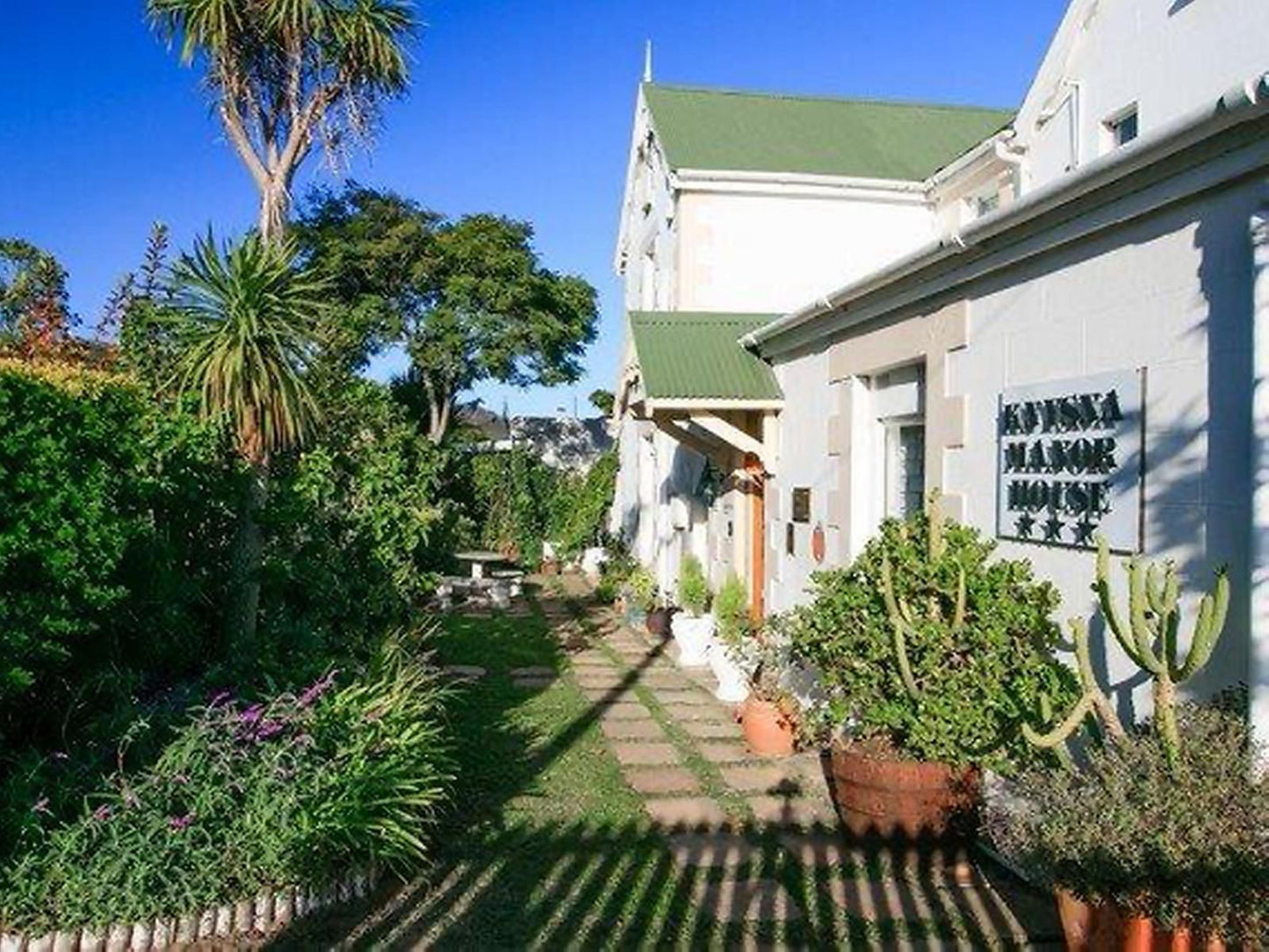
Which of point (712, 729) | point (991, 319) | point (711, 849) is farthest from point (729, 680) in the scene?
point (991, 319)

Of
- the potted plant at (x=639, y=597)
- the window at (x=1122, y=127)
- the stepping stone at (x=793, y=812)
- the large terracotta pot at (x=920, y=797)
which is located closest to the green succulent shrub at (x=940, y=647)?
the large terracotta pot at (x=920, y=797)

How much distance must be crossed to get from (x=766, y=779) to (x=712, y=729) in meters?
1.40

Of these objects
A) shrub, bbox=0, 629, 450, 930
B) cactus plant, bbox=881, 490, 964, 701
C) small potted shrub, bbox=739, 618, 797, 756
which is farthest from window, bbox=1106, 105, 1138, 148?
shrub, bbox=0, 629, 450, 930

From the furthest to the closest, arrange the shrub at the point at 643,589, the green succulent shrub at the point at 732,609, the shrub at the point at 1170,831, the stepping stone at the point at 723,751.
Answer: the shrub at the point at 643,589 < the green succulent shrub at the point at 732,609 < the stepping stone at the point at 723,751 < the shrub at the point at 1170,831

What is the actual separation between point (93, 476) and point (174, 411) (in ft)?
7.12

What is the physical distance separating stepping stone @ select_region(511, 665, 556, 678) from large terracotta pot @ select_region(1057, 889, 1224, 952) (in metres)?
6.78

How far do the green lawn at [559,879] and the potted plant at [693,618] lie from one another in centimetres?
353

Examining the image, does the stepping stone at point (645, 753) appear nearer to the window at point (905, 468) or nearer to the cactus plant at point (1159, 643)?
the window at point (905, 468)

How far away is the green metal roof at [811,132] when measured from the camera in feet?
43.6

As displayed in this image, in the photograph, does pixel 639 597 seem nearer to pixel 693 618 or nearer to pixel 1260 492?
pixel 693 618

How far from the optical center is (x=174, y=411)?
6457 millimetres

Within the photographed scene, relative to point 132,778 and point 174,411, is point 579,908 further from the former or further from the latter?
point 174,411

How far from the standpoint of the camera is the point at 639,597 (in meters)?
14.4

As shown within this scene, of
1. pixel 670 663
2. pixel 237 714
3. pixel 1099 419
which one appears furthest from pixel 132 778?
pixel 670 663
